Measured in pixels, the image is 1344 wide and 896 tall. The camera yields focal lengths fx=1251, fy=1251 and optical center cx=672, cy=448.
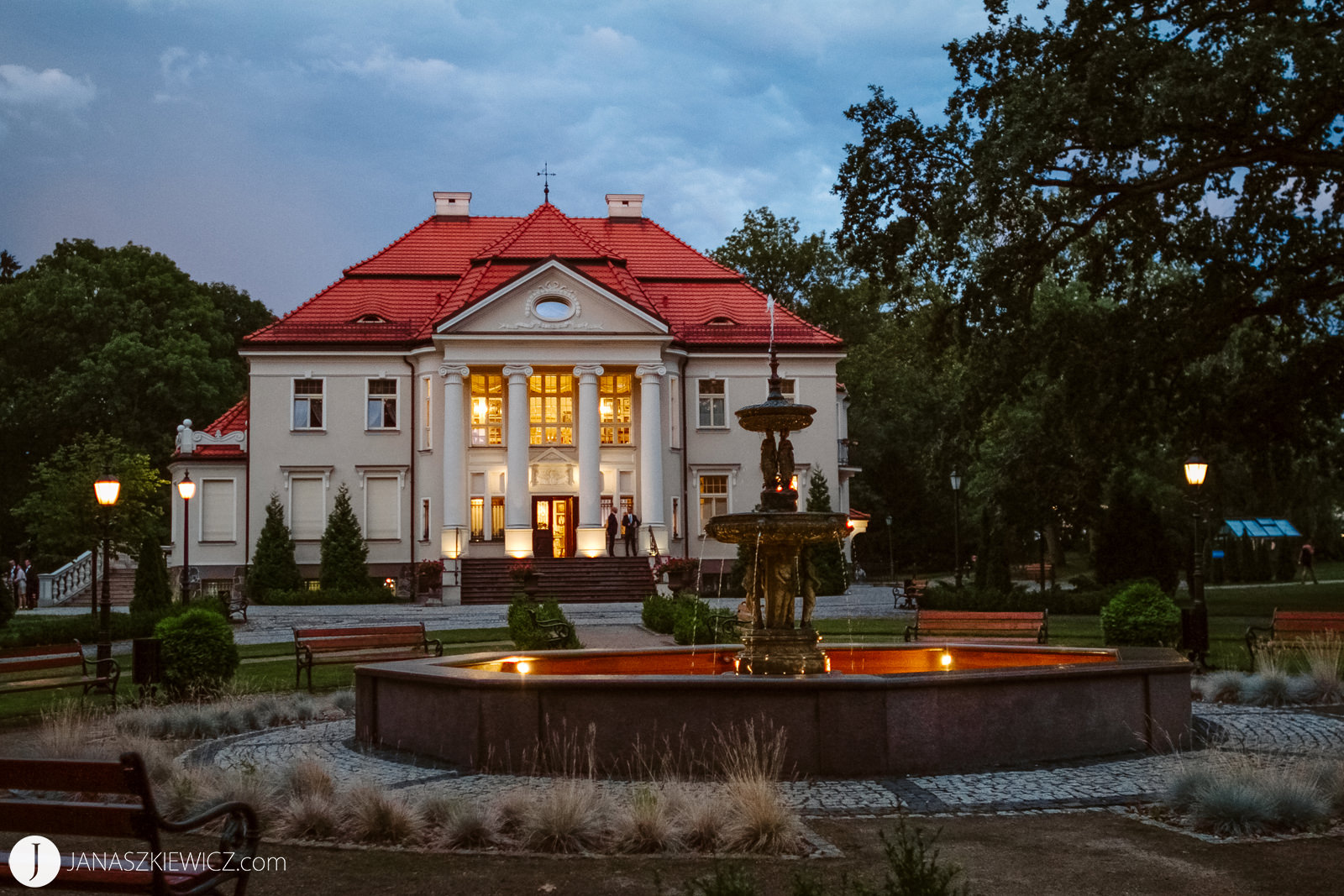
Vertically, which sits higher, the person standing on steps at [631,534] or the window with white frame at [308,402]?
the window with white frame at [308,402]

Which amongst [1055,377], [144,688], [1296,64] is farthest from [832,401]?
[144,688]

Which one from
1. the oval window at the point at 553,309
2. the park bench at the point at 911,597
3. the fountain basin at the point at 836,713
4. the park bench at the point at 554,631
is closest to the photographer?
the fountain basin at the point at 836,713

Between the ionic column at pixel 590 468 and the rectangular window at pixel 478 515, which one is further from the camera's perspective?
the rectangular window at pixel 478 515

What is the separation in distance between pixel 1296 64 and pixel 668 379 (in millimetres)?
28399

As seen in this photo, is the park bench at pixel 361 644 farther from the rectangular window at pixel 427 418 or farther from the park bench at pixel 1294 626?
the rectangular window at pixel 427 418

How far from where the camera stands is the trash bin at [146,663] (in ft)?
51.8

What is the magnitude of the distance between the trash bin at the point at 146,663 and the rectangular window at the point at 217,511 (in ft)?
95.9

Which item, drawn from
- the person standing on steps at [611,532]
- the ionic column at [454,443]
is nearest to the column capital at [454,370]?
the ionic column at [454,443]

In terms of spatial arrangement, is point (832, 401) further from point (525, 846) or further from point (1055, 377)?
point (525, 846)

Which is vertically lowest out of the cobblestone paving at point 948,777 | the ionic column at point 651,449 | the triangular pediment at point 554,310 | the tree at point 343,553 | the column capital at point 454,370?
the cobblestone paving at point 948,777

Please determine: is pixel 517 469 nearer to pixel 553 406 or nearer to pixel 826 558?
pixel 553 406

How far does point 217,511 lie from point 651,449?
15.5 meters

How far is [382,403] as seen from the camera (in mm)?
44312

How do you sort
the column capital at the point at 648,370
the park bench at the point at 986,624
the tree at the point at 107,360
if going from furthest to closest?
the tree at the point at 107,360 < the column capital at the point at 648,370 < the park bench at the point at 986,624
